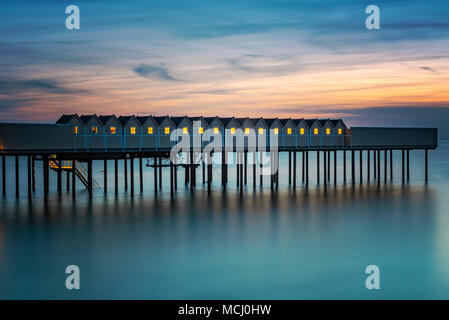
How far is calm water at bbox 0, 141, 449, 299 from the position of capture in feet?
52.4

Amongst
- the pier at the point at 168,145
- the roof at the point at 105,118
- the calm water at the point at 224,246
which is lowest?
the calm water at the point at 224,246

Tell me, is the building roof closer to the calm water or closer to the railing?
the railing

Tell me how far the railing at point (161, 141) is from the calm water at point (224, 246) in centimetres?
351

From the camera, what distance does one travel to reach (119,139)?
34.5 m

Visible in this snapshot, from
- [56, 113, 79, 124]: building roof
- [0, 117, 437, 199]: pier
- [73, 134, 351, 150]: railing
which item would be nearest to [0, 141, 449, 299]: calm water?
[0, 117, 437, 199]: pier

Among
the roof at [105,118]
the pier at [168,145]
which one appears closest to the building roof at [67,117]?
the pier at [168,145]

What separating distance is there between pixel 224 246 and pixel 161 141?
15802 mm

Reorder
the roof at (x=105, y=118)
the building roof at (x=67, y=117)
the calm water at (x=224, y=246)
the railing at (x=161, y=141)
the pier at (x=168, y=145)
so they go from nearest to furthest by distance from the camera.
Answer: the calm water at (x=224, y=246), the pier at (x=168, y=145), the building roof at (x=67, y=117), the railing at (x=161, y=141), the roof at (x=105, y=118)

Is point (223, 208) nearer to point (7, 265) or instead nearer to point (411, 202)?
point (411, 202)

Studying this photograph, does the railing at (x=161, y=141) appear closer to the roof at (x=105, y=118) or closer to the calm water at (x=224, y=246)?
the roof at (x=105, y=118)

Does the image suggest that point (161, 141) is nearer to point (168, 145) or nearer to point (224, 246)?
point (168, 145)

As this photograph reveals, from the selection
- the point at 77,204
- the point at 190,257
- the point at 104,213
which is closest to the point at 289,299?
the point at 190,257

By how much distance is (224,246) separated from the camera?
70.3ft

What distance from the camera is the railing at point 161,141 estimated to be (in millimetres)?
33469
